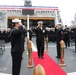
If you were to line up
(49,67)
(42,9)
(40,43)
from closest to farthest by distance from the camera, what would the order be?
(49,67) → (40,43) → (42,9)

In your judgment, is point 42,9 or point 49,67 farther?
point 42,9

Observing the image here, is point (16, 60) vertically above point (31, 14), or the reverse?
point (31, 14)

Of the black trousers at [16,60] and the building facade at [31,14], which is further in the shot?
the building facade at [31,14]

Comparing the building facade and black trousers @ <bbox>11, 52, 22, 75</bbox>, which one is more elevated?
the building facade

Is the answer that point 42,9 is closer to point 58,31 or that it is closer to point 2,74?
point 58,31

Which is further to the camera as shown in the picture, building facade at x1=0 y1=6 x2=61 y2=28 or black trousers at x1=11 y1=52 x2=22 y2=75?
building facade at x1=0 y1=6 x2=61 y2=28

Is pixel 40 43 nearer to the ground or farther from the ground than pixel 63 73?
farther from the ground

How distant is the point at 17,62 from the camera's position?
7.73m

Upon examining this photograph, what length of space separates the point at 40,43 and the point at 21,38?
5.51 meters

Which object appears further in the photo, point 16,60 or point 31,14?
point 31,14

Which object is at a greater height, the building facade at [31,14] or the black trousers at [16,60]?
the building facade at [31,14]

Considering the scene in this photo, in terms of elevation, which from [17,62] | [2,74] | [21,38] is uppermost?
[21,38]

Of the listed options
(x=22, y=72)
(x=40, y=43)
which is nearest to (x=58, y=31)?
(x=40, y=43)

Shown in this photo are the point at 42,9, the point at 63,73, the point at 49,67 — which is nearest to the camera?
the point at 63,73
